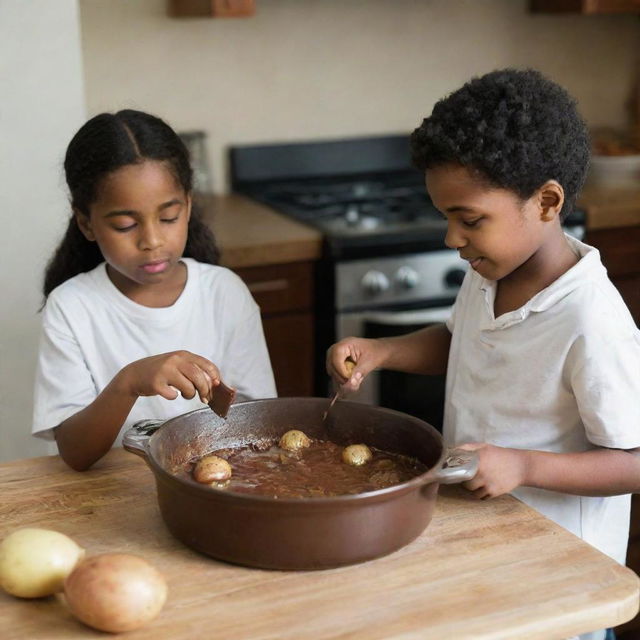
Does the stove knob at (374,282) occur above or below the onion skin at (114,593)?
below

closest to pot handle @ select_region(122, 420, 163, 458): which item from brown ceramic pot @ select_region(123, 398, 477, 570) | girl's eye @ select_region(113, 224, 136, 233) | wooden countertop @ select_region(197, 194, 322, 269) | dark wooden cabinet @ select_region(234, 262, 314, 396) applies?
brown ceramic pot @ select_region(123, 398, 477, 570)

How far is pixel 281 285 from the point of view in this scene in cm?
265

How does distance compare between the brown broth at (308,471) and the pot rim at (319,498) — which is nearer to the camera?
the pot rim at (319,498)

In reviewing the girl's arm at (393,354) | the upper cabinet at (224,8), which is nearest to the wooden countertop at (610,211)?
the upper cabinet at (224,8)

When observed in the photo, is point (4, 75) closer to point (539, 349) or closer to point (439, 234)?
point (439, 234)

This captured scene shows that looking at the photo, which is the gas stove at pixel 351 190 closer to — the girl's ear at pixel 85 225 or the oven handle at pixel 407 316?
the oven handle at pixel 407 316

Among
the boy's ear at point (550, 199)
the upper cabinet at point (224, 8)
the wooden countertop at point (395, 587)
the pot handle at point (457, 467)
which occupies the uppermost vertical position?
the upper cabinet at point (224, 8)

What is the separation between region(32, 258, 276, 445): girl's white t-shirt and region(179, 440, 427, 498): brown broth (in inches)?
14.4

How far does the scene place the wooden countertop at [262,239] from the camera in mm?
2572

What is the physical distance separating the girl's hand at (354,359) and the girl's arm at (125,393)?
0.24m

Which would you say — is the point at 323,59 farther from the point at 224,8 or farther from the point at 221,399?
the point at 221,399

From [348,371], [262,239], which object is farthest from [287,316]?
[348,371]

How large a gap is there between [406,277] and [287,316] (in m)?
0.33

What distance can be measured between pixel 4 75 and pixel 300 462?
1238 millimetres
